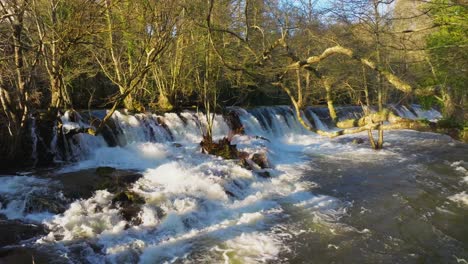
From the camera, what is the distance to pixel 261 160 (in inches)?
459

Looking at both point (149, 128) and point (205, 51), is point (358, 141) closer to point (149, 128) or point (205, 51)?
point (205, 51)

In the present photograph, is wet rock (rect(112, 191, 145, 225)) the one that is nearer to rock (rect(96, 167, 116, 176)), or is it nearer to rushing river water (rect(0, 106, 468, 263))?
rushing river water (rect(0, 106, 468, 263))

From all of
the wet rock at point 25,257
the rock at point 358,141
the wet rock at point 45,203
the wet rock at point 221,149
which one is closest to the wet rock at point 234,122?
the wet rock at point 221,149

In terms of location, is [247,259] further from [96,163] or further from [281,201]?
[96,163]

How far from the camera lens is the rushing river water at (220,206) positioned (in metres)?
6.22

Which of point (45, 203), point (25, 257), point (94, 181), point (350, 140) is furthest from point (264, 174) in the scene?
point (350, 140)

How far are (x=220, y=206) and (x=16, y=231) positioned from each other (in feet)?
12.8

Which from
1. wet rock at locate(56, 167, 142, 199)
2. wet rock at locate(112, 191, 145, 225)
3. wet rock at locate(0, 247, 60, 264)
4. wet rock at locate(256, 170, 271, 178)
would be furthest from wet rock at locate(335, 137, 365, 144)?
wet rock at locate(0, 247, 60, 264)

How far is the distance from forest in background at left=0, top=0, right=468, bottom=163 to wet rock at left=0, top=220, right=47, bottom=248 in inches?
120

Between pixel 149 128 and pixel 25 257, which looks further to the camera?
pixel 149 128

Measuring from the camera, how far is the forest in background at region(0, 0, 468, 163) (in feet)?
17.6

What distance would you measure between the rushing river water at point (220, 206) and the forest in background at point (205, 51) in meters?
1.78

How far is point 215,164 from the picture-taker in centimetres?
1088

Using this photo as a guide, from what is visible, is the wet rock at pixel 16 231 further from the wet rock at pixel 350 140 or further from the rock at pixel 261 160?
the wet rock at pixel 350 140
